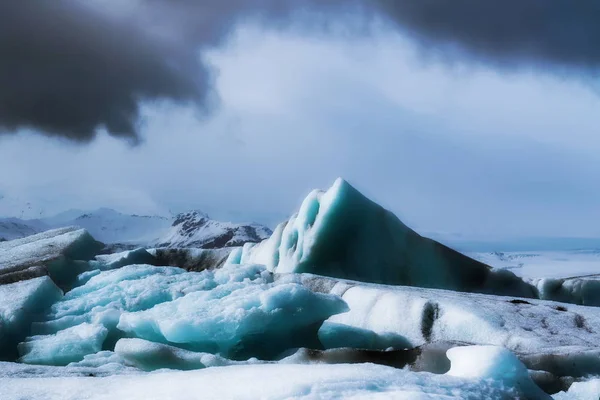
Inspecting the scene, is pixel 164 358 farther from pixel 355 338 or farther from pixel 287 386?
pixel 287 386

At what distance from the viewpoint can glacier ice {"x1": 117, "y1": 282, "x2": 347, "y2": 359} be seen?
7.72m

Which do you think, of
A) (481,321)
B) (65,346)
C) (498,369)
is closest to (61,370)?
(65,346)

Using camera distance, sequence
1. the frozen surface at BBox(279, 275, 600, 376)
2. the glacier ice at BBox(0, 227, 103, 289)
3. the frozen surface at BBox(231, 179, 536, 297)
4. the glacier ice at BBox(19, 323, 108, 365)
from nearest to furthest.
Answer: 1. the frozen surface at BBox(279, 275, 600, 376)
2. the glacier ice at BBox(19, 323, 108, 365)
3. the frozen surface at BBox(231, 179, 536, 297)
4. the glacier ice at BBox(0, 227, 103, 289)

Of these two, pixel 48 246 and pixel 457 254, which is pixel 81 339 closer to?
pixel 48 246

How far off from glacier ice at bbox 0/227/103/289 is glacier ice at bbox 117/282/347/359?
3731 millimetres

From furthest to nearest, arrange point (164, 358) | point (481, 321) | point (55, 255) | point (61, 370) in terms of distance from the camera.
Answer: point (55, 255) → point (481, 321) → point (164, 358) → point (61, 370)

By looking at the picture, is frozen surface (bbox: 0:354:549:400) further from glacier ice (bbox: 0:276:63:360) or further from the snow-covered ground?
glacier ice (bbox: 0:276:63:360)

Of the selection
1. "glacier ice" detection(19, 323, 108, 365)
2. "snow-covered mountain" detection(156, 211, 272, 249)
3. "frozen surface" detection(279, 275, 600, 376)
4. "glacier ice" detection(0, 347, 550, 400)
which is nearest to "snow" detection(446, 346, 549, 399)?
"glacier ice" detection(0, 347, 550, 400)

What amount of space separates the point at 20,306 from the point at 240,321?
3.38 metres

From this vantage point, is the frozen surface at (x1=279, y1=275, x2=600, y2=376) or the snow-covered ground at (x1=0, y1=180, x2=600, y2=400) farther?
the frozen surface at (x1=279, y1=275, x2=600, y2=376)

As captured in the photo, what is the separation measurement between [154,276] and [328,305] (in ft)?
11.4

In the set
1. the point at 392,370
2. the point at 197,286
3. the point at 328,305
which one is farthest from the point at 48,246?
the point at 392,370

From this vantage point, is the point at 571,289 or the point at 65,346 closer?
the point at 65,346

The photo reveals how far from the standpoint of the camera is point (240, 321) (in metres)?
7.77
